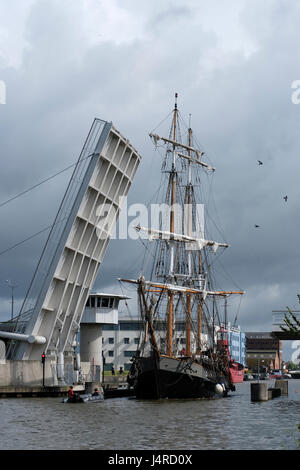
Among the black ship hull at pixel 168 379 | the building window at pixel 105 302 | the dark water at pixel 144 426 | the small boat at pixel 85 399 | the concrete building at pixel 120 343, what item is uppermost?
the building window at pixel 105 302

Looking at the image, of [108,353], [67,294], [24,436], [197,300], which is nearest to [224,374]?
[197,300]

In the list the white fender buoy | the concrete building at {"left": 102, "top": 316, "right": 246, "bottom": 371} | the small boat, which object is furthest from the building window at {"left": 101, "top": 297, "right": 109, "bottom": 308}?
the concrete building at {"left": 102, "top": 316, "right": 246, "bottom": 371}

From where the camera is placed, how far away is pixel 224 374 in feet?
208

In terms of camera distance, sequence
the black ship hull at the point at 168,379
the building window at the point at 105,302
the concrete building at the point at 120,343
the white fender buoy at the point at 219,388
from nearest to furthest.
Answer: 1. the black ship hull at the point at 168,379
2. the white fender buoy at the point at 219,388
3. the building window at the point at 105,302
4. the concrete building at the point at 120,343

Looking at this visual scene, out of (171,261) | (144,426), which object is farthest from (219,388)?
(144,426)

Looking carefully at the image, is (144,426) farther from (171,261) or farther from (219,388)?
(171,261)

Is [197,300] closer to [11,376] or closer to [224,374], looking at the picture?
[224,374]

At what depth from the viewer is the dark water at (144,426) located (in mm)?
23031

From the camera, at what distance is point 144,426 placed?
94.6 ft

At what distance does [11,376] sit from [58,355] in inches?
158

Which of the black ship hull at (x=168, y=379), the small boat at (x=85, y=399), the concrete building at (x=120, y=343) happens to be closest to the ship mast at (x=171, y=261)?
the black ship hull at (x=168, y=379)

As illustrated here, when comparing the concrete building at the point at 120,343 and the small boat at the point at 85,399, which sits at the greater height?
the concrete building at the point at 120,343

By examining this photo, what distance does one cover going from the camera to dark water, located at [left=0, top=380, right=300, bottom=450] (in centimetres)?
2303

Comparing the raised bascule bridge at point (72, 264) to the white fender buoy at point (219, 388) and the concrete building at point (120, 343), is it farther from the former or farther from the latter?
the concrete building at point (120, 343)
